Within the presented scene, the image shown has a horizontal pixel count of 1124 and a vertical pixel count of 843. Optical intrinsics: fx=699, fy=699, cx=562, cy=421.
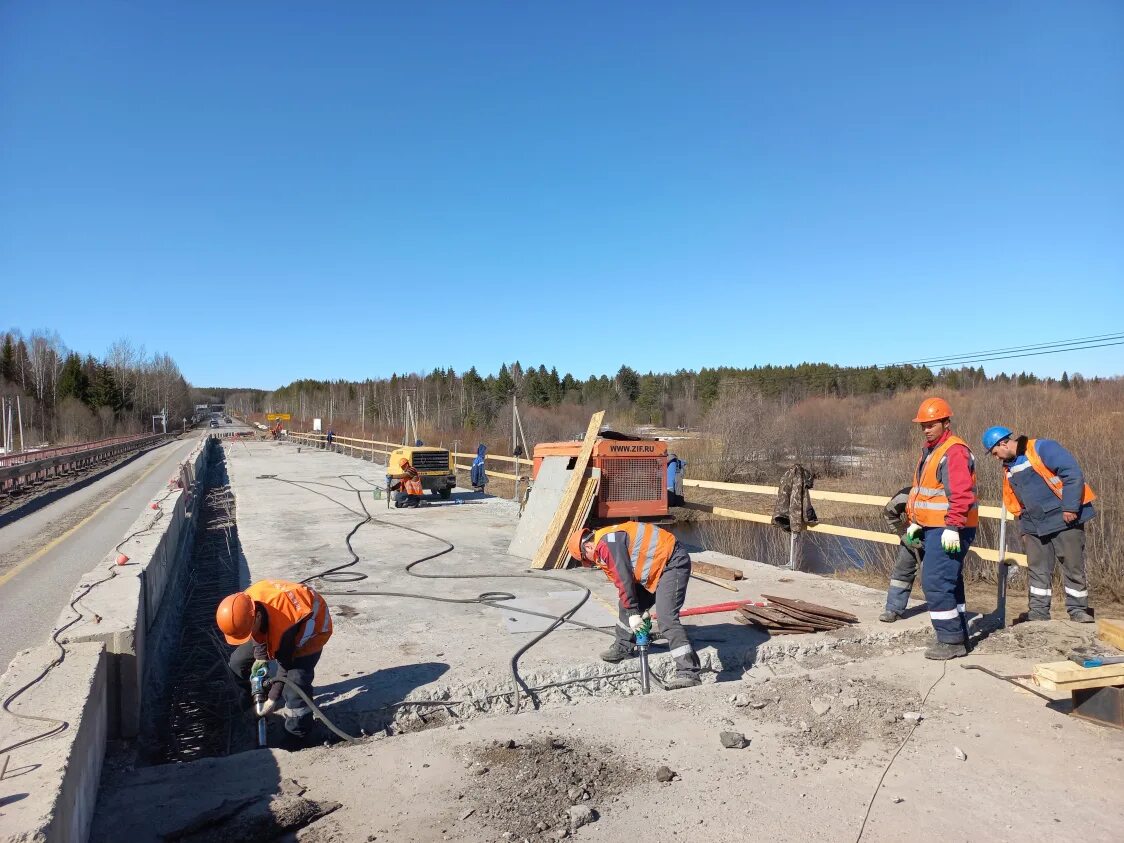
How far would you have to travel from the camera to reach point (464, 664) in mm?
5109

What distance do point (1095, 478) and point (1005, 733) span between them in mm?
8650

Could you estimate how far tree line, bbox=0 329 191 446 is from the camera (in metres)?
58.0

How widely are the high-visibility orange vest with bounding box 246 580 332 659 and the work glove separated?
14.3 ft

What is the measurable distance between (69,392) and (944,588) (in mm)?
80941

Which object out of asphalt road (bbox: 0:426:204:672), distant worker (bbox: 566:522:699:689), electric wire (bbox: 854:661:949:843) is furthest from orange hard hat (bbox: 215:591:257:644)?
electric wire (bbox: 854:661:949:843)

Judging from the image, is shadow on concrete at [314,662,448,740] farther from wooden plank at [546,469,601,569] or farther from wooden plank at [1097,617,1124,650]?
wooden plank at [1097,617,1124,650]

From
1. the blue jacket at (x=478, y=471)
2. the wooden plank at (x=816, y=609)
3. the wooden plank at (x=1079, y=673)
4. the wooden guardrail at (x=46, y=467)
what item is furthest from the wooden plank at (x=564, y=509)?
the wooden guardrail at (x=46, y=467)

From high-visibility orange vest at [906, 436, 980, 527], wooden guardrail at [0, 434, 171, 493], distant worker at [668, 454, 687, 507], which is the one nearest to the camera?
high-visibility orange vest at [906, 436, 980, 527]

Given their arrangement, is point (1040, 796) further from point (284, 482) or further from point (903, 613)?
point (284, 482)

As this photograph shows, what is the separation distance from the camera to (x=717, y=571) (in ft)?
26.1

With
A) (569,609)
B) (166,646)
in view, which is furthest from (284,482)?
(569,609)

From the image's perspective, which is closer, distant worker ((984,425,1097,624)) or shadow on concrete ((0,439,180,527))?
distant worker ((984,425,1097,624))

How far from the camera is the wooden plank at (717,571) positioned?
777 cm

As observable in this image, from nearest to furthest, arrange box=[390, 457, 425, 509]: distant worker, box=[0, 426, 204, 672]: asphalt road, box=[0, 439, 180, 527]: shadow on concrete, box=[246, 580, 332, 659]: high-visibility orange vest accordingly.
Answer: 1. box=[246, 580, 332, 659]: high-visibility orange vest
2. box=[0, 426, 204, 672]: asphalt road
3. box=[390, 457, 425, 509]: distant worker
4. box=[0, 439, 180, 527]: shadow on concrete
